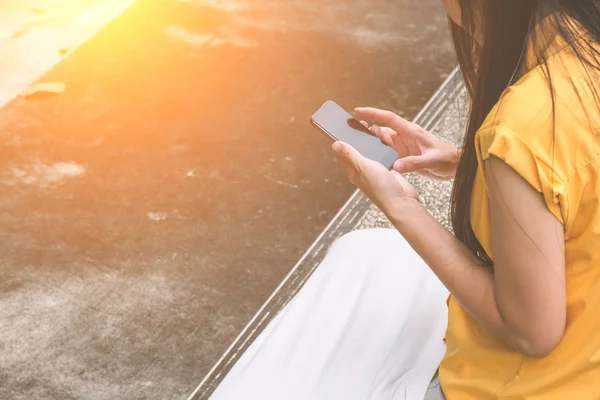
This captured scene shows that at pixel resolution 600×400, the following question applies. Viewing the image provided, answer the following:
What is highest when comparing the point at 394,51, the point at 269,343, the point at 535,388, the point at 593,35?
the point at 593,35

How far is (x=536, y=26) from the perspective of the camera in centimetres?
69

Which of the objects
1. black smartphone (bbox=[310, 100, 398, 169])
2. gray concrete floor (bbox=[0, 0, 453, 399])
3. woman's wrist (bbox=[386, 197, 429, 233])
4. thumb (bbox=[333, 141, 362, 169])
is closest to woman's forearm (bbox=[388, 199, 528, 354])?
woman's wrist (bbox=[386, 197, 429, 233])

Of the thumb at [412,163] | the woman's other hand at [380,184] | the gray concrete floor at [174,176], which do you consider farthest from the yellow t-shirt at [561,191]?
the gray concrete floor at [174,176]

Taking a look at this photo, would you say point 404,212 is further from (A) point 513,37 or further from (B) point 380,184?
(A) point 513,37

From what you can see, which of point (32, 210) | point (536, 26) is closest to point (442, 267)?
point (536, 26)

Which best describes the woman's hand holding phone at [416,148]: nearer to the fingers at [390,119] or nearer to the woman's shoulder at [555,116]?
the fingers at [390,119]

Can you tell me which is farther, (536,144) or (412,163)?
(412,163)

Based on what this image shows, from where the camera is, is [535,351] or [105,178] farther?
[105,178]

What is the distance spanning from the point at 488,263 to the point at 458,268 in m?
0.04

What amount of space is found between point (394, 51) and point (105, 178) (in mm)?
1154

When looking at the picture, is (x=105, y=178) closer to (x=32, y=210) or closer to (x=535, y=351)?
(x=32, y=210)

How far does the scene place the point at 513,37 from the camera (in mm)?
708

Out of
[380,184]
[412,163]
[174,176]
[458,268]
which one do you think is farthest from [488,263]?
[174,176]

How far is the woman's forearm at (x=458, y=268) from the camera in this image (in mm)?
762
